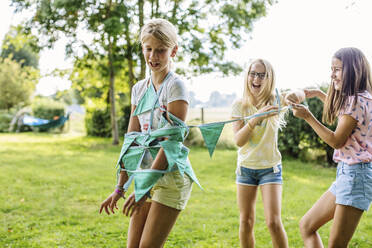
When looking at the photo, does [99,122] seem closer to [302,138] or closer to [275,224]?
[302,138]

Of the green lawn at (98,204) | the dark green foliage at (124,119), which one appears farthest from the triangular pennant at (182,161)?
the dark green foliage at (124,119)

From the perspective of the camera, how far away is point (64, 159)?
10.4 m

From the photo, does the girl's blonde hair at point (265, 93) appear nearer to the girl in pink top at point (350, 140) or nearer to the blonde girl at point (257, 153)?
the blonde girl at point (257, 153)

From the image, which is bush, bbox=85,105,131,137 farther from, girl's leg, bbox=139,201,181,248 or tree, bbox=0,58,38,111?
girl's leg, bbox=139,201,181,248

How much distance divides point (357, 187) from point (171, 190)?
1.30 metres

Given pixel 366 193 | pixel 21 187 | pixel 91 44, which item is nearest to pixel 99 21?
pixel 91 44

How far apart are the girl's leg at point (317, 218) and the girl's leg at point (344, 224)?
184 mm

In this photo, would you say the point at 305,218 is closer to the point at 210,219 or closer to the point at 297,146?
the point at 210,219

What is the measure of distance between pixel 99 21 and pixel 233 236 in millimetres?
10647

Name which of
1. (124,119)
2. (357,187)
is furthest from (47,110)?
(357,187)

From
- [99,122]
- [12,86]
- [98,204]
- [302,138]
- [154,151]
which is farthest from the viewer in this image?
[12,86]

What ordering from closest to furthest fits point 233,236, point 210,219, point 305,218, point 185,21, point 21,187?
point 305,218 < point 233,236 < point 210,219 < point 21,187 < point 185,21

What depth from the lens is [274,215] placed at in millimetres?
2934

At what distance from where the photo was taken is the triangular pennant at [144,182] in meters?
2.12
